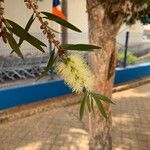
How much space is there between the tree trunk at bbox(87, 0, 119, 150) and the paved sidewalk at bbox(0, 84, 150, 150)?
1.15 metres

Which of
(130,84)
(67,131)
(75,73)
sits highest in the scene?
(75,73)

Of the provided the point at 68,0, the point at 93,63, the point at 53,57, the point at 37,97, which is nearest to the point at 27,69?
the point at 37,97

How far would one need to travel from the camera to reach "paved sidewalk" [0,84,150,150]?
7.09m

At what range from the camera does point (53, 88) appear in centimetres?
996

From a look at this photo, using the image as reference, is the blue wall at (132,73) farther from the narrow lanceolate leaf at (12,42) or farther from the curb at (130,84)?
the narrow lanceolate leaf at (12,42)

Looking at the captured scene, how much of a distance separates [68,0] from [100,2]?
33.4 feet

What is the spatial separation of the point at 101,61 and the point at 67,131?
2.65 meters

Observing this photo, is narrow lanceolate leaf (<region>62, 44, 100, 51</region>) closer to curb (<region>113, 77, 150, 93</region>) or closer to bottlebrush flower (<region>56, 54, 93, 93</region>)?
bottlebrush flower (<region>56, 54, 93, 93</region>)

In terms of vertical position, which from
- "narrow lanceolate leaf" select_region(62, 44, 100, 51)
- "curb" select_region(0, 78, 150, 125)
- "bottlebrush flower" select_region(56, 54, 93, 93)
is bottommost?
"curb" select_region(0, 78, 150, 125)

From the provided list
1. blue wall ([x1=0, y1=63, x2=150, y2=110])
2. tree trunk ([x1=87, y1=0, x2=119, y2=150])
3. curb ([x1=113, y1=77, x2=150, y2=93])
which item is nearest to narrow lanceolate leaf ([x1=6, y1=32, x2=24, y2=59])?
tree trunk ([x1=87, y1=0, x2=119, y2=150])

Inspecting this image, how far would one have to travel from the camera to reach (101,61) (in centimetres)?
550

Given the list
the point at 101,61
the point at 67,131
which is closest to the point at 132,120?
the point at 67,131

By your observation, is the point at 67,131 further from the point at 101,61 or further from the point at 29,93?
the point at 101,61

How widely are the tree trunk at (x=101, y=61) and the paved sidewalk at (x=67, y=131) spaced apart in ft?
3.78
